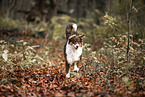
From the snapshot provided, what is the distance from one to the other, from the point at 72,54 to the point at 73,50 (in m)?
0.16

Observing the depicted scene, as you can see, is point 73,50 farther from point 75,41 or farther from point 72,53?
point 75,41

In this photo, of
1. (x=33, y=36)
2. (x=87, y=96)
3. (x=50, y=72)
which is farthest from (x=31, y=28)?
(x=87, y=96)

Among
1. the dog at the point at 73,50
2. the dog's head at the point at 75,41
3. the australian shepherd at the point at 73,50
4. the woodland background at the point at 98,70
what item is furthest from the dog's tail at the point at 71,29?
the woodland background at the point at 98,70

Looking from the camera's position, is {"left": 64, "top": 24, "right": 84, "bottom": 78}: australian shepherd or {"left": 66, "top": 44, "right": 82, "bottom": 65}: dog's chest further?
{"left": 66, "top": 44, "right": 82, "bottom": 65}: dog's chest

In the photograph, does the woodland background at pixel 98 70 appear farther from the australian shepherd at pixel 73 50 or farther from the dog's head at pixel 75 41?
the dog's head at pixel 75 41

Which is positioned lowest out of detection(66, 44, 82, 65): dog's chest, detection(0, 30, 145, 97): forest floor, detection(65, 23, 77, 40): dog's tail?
detection(0, 30, 145, 97): forest floor

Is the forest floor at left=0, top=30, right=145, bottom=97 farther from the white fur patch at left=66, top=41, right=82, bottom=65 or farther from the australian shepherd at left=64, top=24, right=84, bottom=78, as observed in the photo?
the white fur patch at left=66, top=41, right=82, bottom=65

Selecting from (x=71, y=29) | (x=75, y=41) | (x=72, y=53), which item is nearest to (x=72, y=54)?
(x=72, y=53)

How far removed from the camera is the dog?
4.52 m

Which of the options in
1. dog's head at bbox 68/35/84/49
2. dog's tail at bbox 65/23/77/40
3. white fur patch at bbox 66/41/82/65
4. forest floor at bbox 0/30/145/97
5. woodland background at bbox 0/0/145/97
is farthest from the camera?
dog's tail at bbox 65/23/77/40

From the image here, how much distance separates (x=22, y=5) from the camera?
2467cm

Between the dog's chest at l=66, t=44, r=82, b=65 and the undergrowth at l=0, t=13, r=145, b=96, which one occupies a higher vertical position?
the dog's chest at l=66, t=44, r=82, b=65

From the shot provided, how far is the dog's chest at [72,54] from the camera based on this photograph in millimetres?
4657

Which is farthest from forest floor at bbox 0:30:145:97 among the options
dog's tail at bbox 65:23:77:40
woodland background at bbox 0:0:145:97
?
dog's tail at bbox 65:23:77:40
